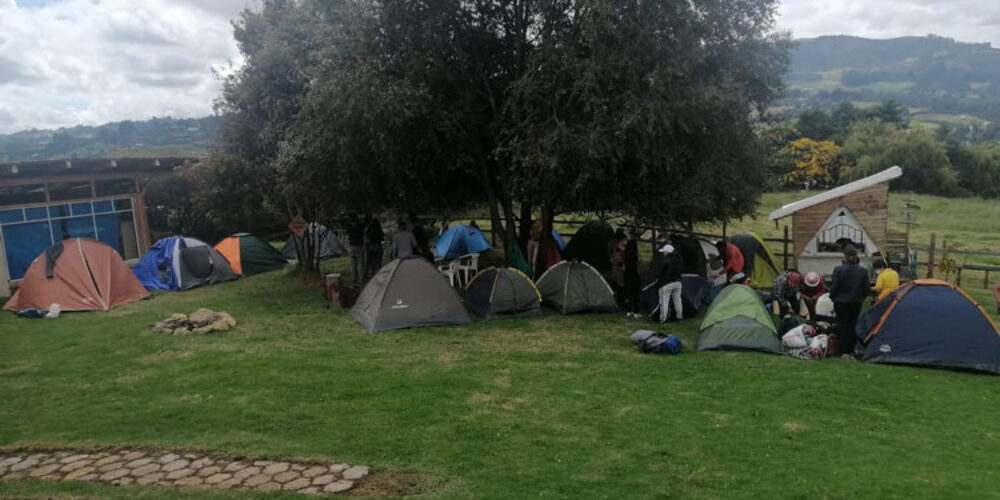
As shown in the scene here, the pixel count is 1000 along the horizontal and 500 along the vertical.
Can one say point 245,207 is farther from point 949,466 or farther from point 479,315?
point 949,466

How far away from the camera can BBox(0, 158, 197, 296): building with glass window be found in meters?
16.7

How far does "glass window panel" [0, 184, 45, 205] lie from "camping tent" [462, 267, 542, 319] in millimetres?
13086

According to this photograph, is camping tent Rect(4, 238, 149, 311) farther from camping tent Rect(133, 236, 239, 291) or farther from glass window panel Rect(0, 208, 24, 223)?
glass window panel Rect(0, 208, 24, 223)

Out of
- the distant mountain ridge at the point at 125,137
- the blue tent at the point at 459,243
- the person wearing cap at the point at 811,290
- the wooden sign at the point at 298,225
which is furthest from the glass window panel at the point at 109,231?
the distant mountain ridge at the point at 125,137

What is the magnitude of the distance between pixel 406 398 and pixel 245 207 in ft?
44.2

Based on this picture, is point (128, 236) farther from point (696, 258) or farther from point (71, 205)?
point (696, 258)

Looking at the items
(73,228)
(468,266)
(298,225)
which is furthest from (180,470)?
(73,228)

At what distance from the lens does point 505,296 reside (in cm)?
1169

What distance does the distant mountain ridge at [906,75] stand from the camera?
12938 centimetres

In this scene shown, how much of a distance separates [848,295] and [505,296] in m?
5.41

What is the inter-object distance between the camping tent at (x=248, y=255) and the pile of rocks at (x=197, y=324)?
6694mm

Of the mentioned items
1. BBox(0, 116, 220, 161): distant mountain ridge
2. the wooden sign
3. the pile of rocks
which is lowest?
the pile of rocks

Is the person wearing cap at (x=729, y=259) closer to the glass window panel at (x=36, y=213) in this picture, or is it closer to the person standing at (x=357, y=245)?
the person standing at (x=357, y=245)

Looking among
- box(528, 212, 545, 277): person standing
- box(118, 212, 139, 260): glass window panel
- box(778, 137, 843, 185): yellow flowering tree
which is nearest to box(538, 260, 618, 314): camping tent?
box(528, 212, 545, 277): person standing
